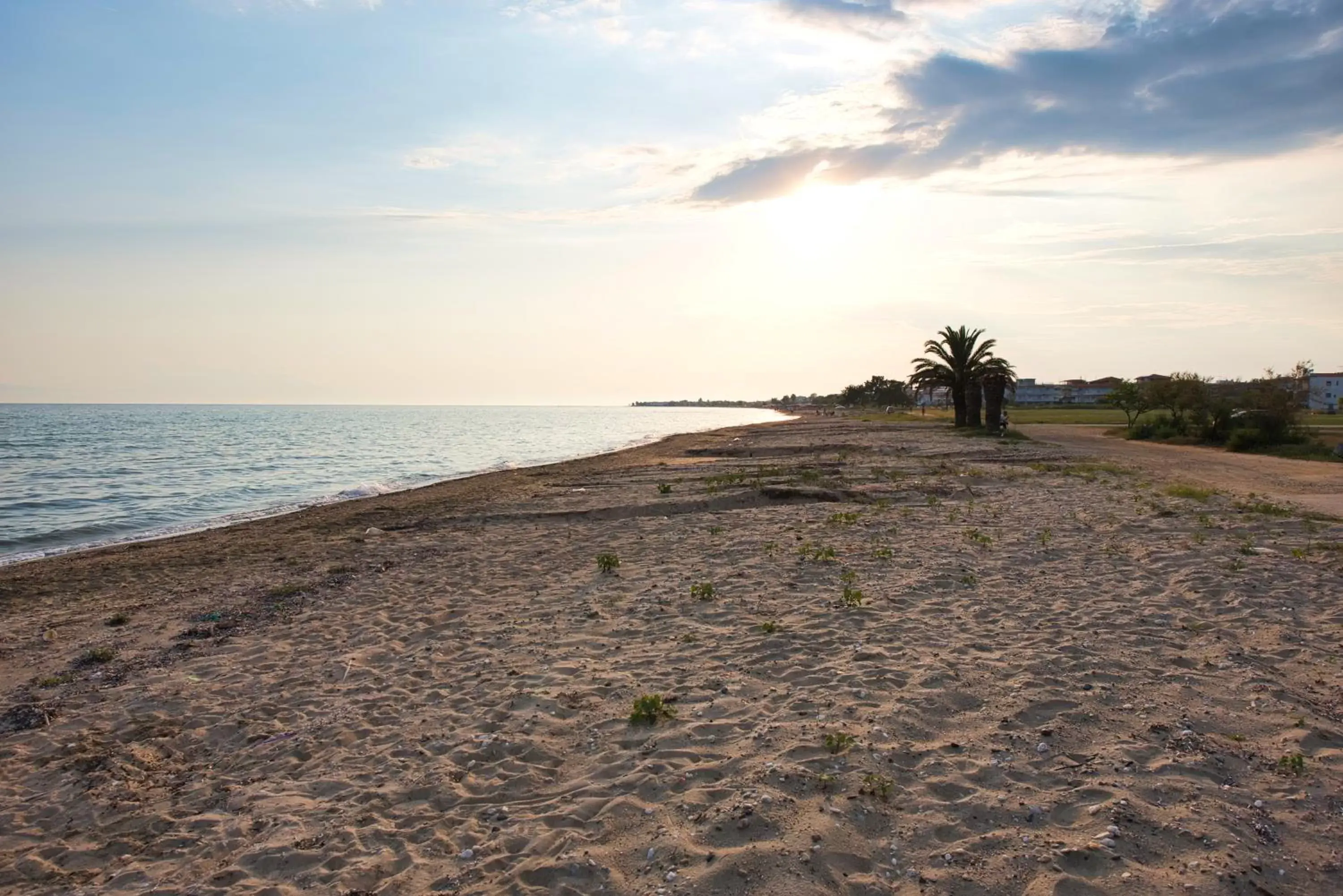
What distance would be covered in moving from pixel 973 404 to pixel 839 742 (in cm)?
4473

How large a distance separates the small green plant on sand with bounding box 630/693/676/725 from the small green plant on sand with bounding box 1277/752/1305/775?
3914mm

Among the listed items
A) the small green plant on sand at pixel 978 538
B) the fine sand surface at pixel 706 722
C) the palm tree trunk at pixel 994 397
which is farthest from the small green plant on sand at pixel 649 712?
the palm tree trunk at pixel 994 397

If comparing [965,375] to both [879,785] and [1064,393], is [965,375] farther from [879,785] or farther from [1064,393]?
[1064,393]

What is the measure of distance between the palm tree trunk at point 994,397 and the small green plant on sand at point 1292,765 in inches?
1535

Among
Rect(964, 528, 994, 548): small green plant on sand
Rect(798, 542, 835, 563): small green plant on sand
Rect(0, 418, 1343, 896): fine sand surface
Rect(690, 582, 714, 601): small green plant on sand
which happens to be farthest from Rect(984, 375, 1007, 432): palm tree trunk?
Rect(690, 582, 714, 601): small green plant on sand

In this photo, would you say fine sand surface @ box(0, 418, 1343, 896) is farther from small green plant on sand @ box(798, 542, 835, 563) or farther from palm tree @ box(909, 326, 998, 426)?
palm tree @ box(909, 326, 998, 426)

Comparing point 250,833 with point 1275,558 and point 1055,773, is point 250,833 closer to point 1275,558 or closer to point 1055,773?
point 1055,773

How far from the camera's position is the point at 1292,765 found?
4.70 metres

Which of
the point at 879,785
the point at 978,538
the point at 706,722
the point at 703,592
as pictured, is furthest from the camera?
the point at 978,538

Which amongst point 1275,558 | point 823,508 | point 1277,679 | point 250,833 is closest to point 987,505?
point 823,508

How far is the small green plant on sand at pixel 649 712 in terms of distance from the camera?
18.7 ft

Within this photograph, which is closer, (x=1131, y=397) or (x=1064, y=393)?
(x=1131, y=397)

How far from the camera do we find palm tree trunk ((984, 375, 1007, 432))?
4141 centimetres

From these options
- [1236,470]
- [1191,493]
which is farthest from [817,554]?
[1236,470]
